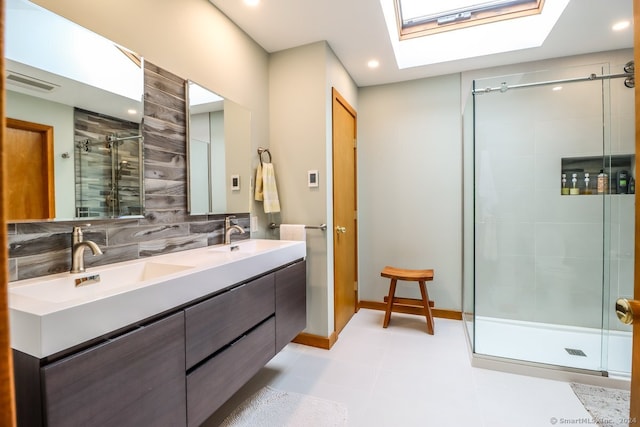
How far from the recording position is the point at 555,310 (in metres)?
2.68

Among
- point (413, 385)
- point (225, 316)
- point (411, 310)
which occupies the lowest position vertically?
point (413, 385)

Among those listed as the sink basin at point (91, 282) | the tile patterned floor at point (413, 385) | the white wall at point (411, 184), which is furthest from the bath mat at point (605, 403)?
the sink basin at point (91, 282)

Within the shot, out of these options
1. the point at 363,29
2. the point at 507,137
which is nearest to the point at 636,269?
the point at 363,29

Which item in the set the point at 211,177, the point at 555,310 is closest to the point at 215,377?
the point at 211,177

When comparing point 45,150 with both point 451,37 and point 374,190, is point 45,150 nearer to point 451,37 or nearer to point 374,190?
point 374,190

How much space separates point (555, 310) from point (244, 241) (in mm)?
2830

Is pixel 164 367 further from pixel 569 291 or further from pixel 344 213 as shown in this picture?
pixel 569 291

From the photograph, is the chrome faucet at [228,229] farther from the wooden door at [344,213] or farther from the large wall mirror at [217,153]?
the wooden door at [344,213]

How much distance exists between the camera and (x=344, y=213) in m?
2.91

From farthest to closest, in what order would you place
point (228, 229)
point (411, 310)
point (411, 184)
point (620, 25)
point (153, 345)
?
point (411, 184) < point (411, 310) < point (620, 25) < point (228, 229) < point (153, 345)

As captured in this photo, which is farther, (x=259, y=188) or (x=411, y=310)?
(x=411, y=310)

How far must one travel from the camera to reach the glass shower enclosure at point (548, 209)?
2.35 m

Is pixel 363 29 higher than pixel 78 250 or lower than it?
higher

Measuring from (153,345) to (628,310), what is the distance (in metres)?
1.35
